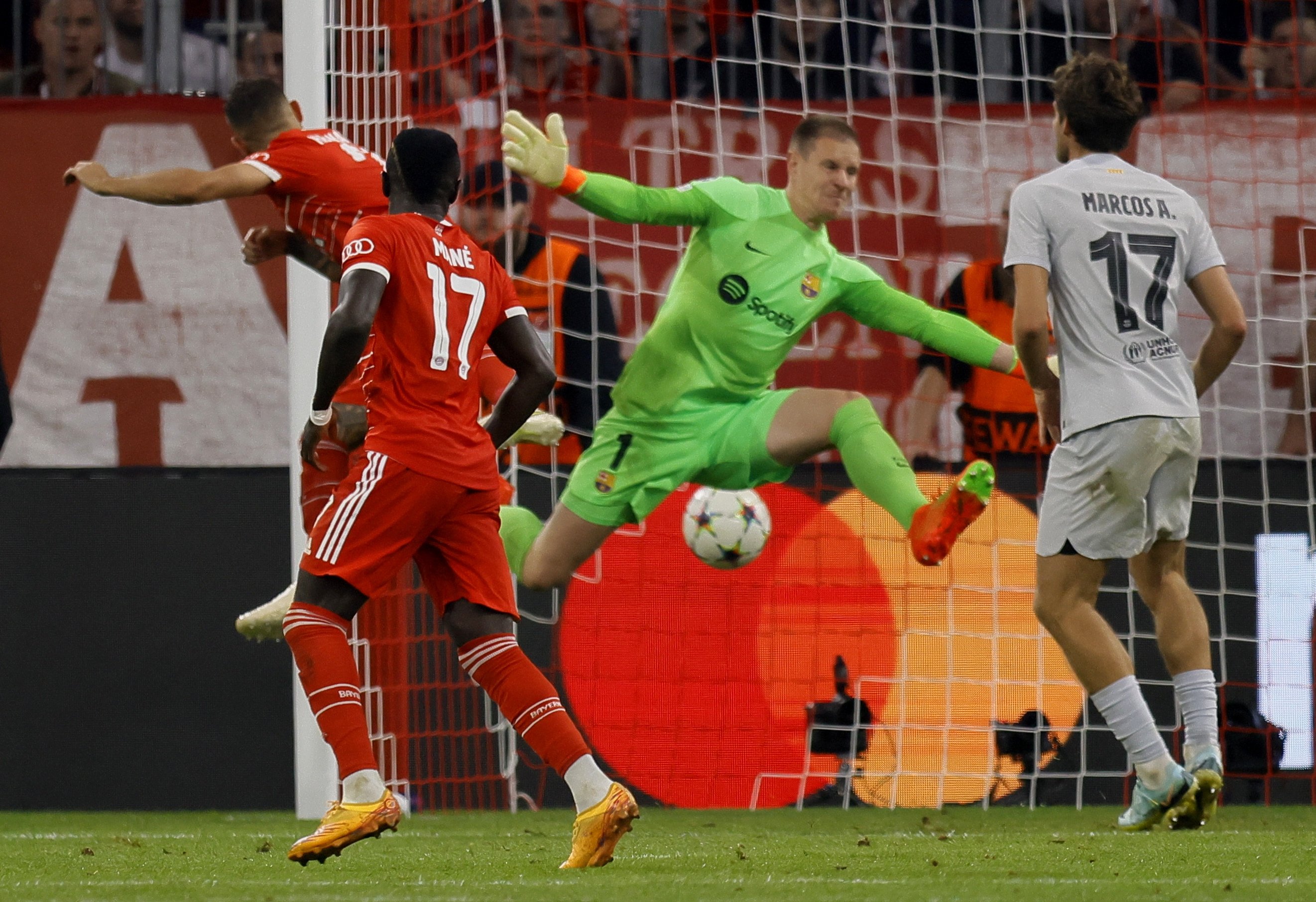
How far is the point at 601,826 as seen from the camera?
408cm

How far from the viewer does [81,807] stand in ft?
24.1

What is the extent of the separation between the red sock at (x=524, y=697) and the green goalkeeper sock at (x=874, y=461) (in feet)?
6.57

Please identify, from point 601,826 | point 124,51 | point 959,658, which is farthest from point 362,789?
point 124,51

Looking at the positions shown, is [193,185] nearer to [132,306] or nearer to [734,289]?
[734,289]

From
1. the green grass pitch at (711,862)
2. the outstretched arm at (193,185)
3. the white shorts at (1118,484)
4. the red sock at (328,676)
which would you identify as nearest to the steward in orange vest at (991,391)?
the green grass pitch at (711,862)

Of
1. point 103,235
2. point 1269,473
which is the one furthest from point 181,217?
point 1269,473

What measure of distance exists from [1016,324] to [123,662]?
4118 millimetres

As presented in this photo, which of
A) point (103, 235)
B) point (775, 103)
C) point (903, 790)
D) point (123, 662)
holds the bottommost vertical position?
point (903, 790)

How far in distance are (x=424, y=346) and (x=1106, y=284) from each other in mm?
2002

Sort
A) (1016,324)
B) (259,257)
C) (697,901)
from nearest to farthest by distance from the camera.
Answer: (697,901)
(1016,324)
(259,257)

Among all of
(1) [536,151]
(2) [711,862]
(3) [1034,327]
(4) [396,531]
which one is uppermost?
(1) [536,151]

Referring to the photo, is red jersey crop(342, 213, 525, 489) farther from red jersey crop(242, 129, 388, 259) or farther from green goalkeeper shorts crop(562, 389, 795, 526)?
green goalkeeper shorts crop(562, 389, 795, 526)

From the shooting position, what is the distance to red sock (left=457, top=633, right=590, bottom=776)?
4.15 metres

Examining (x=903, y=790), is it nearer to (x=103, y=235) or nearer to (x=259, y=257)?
(x=259, y=257)
